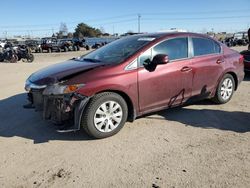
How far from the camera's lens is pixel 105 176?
349 centimetres

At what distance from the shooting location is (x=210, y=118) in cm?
552

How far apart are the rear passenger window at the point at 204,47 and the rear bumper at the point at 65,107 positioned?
2571 mm

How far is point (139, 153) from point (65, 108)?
49.8 inches

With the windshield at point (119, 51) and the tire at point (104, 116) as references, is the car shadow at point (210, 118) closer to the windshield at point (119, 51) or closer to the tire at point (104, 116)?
the tire at point (104, 116)

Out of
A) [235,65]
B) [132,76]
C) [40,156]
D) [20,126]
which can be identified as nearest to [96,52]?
[132,76]

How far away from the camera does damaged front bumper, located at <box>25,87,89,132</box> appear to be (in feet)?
14.2

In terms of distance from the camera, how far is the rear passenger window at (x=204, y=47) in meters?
5.75

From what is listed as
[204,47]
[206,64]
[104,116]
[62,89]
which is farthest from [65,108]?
[204,47]

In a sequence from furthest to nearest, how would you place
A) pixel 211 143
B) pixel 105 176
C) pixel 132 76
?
pixel 132 76 → pixel 211 143 → pixel 105 176

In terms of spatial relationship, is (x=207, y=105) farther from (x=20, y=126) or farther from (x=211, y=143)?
(x=20, y=126)

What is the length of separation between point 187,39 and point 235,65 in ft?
4.97

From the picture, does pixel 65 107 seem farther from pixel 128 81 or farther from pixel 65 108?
pixel 128 81

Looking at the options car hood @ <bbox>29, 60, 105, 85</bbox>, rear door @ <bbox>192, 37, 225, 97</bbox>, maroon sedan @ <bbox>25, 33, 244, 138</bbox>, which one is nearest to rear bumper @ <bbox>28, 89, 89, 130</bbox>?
maroon sedan @ <bbox>25, 33, 244, 138</bbox>

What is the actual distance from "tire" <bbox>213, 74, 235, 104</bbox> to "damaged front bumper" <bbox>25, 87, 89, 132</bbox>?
314 cm
